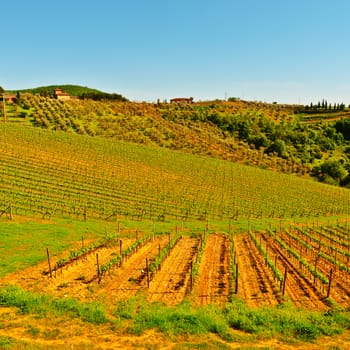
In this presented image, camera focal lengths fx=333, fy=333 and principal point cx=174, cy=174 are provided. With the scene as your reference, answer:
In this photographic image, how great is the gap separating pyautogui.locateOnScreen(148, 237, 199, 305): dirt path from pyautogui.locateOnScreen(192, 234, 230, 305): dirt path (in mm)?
833

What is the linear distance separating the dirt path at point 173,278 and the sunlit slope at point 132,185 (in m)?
13.8

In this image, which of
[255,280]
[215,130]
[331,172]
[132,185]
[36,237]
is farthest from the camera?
[215,130]

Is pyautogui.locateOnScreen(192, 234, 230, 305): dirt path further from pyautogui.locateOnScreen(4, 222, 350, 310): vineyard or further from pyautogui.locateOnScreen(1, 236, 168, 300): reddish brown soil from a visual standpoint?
pyautogui.locateOnScreen(1, 236, 168, 300): reddish brown soil

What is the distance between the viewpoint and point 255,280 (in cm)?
2094

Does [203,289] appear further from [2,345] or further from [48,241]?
[48,241]

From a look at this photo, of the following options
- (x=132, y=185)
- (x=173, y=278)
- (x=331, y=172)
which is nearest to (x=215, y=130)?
(x=331, y=172)

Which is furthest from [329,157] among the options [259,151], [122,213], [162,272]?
[162,272]

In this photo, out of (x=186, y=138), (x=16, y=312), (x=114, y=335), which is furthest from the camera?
(x=186, y=138)

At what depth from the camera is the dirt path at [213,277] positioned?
17875 mm

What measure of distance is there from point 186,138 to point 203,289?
7584 cm

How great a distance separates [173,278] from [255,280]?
16.9 ft

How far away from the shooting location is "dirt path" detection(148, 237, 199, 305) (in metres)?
17.9

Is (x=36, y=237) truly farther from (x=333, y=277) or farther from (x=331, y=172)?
(x=331, y=172)

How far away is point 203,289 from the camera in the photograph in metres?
19.0
